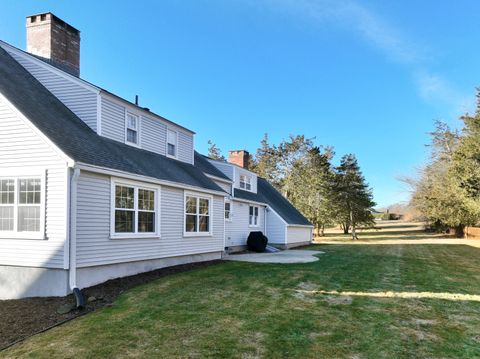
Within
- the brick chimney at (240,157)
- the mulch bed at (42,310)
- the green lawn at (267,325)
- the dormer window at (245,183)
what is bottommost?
the mulch bed at (42,310)

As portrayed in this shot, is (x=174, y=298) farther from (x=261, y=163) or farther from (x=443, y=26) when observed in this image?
(x=261, y=163)

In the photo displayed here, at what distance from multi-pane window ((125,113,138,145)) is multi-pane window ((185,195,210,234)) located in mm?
2858

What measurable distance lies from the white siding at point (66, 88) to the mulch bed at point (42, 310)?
517cm

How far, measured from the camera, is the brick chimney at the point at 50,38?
14.2m

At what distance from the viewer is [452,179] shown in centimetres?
3156

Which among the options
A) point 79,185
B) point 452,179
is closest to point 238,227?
point 79,185

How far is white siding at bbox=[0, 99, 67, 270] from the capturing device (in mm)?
8789

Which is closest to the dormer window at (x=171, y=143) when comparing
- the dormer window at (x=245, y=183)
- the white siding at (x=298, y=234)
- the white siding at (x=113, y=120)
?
the white siding at (x=113, y=120)

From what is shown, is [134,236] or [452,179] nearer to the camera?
[134,236]

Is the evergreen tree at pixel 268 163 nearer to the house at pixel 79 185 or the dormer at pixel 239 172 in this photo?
the dormer at pixel 239 172

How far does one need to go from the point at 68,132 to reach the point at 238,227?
39.5 ft

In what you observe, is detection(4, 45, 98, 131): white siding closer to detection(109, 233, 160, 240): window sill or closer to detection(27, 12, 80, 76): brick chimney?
detection(27, 12, 80, 76): brick chimney

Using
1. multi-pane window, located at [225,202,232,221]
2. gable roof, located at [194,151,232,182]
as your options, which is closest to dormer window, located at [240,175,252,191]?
gable roof, located at [194,151,232,182]

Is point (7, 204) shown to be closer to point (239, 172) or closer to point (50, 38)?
point (50, 38)
